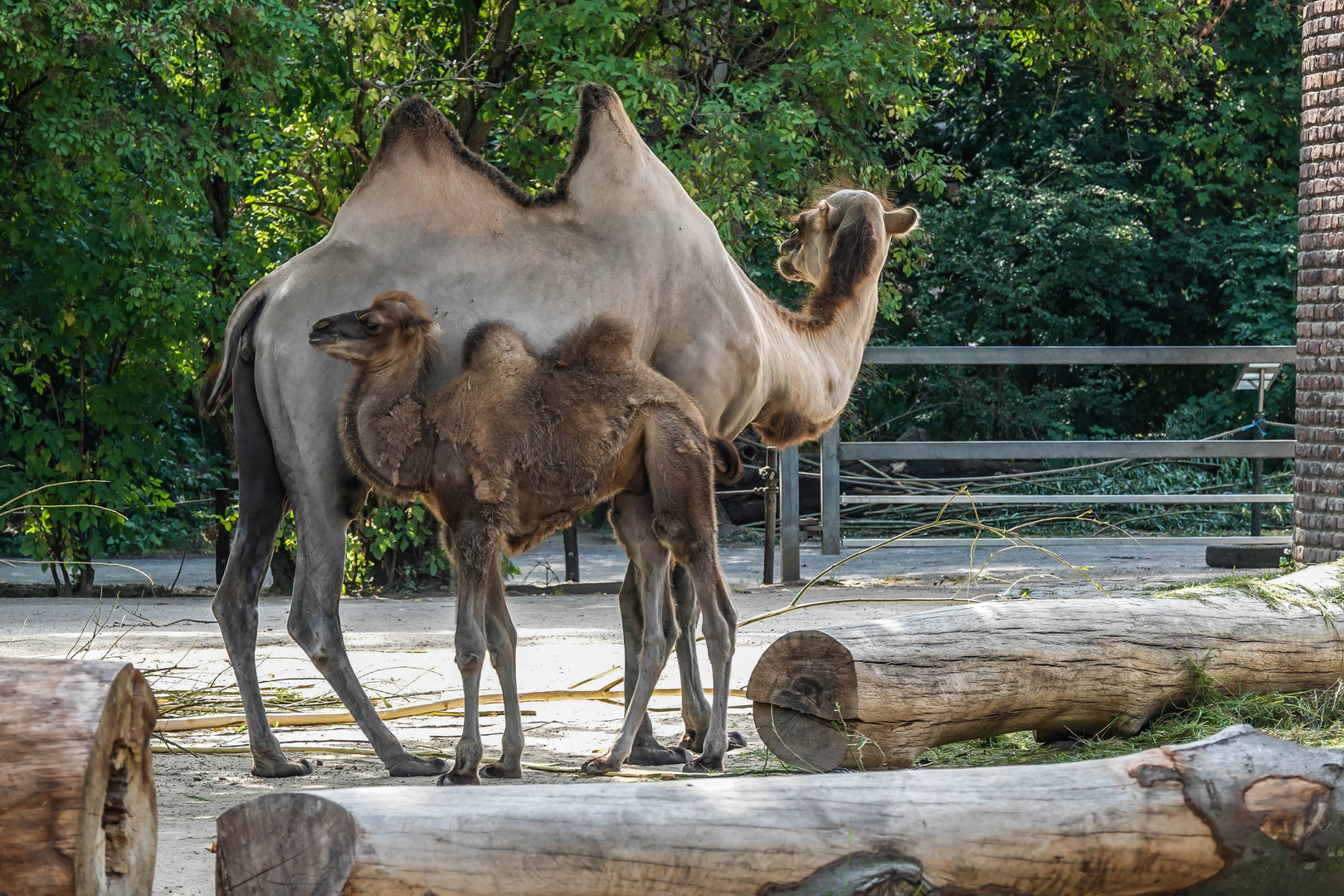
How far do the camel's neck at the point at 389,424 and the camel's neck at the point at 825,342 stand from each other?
5.98ft

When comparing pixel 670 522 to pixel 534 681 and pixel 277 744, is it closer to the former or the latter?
pixel 277 744

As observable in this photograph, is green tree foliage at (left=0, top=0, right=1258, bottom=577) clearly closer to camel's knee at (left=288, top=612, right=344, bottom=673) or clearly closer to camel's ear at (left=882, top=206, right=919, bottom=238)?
camel's ear at (left=882, top=206, right=919, bottom=238)

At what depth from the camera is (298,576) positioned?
526cm

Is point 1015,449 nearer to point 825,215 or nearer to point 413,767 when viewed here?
point 825,215

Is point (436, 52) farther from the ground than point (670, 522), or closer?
farther from the ground

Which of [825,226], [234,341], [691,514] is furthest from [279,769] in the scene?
[825,226]

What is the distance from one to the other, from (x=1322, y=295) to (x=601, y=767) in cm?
591

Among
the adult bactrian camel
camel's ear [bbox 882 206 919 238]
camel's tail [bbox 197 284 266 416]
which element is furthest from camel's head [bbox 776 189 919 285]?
camel's tail [bbox 197 284 266 416]

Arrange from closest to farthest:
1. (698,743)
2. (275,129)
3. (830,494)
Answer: (698,743) → (275,129) → (830,494)

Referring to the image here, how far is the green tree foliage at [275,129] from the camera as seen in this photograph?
9703mm

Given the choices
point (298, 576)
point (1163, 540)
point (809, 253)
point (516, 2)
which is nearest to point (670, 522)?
point (298, 576)

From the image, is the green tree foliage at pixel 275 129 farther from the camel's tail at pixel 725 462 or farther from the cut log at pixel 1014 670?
the cut log at pixel 1014 670

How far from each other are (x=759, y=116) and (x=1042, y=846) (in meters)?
8.82

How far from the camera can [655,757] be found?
207 inches
